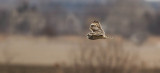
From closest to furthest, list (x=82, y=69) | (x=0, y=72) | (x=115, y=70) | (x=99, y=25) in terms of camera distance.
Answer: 1. (x=99, y=25)
2. (x=82, y=69)
3. (x=115, y=70)
4. (x=0, y=72)

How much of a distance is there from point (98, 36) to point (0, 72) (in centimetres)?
6043

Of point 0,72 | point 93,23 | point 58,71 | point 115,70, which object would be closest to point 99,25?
point 93,23

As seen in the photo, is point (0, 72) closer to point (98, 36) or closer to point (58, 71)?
point (58, 71)

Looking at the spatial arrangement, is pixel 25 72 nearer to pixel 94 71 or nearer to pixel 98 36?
pixel 94 71

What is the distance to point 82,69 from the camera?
47.5 meters

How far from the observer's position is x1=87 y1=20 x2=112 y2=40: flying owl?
6196 mm

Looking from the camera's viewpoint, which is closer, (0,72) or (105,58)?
(105,58)

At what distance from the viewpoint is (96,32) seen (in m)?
6.32

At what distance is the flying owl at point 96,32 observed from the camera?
6.20 metres

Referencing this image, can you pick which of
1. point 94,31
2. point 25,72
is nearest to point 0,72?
point 25,72

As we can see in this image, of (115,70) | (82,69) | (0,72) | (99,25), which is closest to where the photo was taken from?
(99,25)

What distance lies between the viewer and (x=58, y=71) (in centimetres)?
4359

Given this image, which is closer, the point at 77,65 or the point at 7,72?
the point at 77,65

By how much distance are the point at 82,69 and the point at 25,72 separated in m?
20.3
